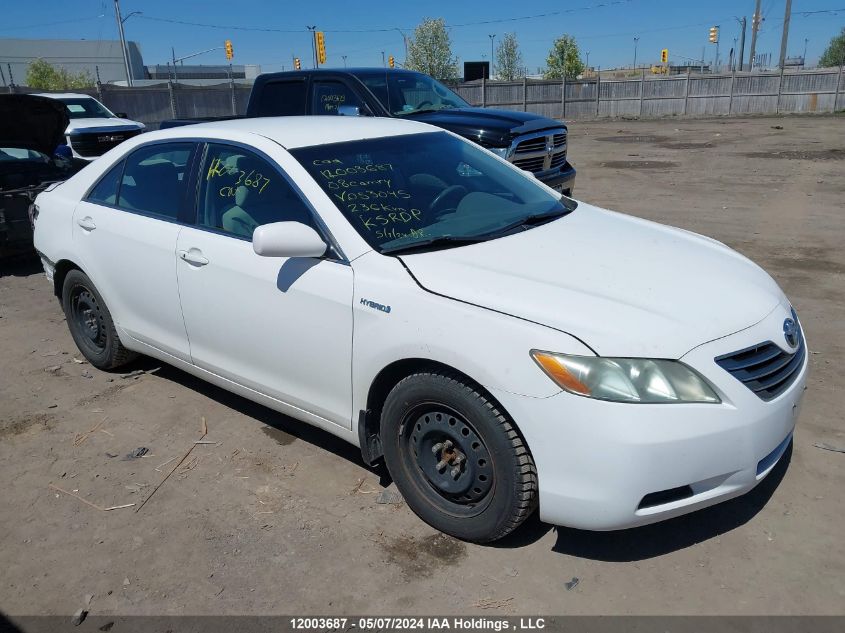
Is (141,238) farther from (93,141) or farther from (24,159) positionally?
(93,141)

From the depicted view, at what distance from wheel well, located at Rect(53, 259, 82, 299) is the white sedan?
430mm

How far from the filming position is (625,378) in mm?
2555

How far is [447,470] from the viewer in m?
3.06

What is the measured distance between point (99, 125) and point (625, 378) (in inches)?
565

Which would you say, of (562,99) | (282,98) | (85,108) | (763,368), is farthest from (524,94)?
(763,368)

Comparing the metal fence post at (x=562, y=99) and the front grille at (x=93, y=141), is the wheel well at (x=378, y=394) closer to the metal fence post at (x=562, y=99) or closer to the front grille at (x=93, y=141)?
the front grille at (x=93, y=141)

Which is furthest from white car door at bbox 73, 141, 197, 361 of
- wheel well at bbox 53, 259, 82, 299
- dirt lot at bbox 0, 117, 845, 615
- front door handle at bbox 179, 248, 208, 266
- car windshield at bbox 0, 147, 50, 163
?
car windshield at bbox 0, 147, 50, 163

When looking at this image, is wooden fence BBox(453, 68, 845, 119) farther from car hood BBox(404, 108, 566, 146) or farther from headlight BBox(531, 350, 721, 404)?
headlight BBox(531, 350, 721, 404)

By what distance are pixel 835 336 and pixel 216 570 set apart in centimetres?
450

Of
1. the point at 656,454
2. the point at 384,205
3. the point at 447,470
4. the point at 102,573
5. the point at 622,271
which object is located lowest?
the point at 102,573

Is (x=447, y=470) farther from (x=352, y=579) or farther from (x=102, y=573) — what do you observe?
(x=102, y=573)

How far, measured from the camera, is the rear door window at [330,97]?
8.84m

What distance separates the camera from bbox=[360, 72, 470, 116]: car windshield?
884 cm

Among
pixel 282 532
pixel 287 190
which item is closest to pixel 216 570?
pixel 282 532
